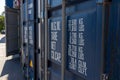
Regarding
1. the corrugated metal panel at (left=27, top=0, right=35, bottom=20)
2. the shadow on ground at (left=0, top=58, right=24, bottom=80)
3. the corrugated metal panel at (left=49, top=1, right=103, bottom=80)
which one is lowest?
the shadow on ground at (left=0, top=58, right=24, bottom=80)

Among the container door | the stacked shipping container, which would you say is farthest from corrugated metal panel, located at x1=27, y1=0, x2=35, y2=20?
the container door

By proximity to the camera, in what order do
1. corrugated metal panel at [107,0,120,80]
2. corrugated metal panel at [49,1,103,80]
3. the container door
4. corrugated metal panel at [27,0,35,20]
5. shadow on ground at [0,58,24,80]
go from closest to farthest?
corrugated metal panel at [107,0,120,80], corrugated metal panel at [49,1,103,80], corrugated metal panel at [27,0,35,20], the container door, shadow on ground at [0,58,24,80]

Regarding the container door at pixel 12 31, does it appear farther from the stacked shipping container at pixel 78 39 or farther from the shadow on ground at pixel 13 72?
the stacked shipping container at pixel 78 39

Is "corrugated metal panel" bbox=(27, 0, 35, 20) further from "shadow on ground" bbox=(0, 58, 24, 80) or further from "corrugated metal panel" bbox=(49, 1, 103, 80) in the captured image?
"shadow on ground" bbox=(0, 58, 24, 80)

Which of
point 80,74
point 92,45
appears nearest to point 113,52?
point 92,45

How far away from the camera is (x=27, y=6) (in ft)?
14.3

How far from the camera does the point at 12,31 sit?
6262 mm

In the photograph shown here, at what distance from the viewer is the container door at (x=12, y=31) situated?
19.6 ft

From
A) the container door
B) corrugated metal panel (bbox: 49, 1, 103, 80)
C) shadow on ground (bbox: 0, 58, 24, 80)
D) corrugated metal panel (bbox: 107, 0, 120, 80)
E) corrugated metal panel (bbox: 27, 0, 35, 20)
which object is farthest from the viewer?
shadow on ground (bbox: 0, 58, 24, 80)

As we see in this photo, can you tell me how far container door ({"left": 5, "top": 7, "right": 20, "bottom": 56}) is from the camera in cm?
598

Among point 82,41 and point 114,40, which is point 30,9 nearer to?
point 82,41

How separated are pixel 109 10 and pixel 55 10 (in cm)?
132

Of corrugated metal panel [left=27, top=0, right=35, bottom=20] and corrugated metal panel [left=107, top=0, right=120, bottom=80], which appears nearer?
corrugated metal panel [left=107, top=0, right=120, bottom=80]

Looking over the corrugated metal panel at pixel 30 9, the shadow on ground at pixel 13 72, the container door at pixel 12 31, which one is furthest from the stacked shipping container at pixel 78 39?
the shadow on ground at pixel 13 72
